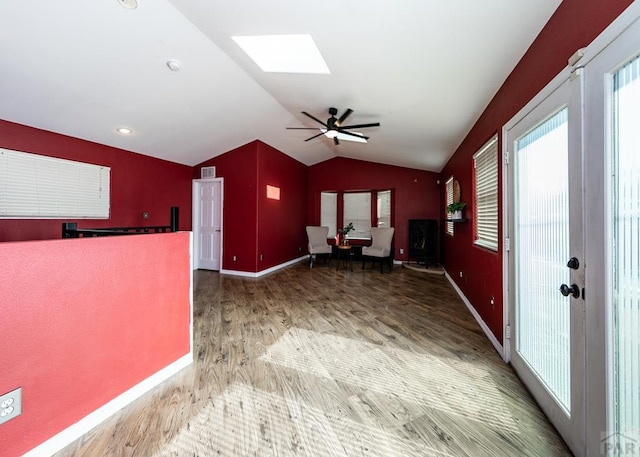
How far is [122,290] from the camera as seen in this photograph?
1.59 m

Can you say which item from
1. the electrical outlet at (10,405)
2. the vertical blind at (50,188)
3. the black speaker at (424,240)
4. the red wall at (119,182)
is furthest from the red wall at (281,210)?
the electrical outlet at (10,405)

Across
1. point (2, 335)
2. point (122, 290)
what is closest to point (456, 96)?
point (122, 290)

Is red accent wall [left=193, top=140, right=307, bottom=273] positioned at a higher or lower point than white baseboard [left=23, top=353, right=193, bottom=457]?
higher

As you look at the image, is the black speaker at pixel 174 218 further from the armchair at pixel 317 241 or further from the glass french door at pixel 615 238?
the armchair at pixel 317 241

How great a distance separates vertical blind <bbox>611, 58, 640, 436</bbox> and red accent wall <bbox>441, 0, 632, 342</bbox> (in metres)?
0.37

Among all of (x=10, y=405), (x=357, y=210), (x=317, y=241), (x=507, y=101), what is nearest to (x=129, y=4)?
(x=10, y=405)

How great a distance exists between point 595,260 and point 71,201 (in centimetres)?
559

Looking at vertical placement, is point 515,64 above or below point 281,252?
above

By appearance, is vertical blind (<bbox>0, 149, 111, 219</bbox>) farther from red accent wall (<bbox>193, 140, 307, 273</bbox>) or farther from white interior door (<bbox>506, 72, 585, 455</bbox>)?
white interior door (<bbox>506, 72, 585, 455</bbox>)

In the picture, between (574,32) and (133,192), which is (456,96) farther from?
(133,192)

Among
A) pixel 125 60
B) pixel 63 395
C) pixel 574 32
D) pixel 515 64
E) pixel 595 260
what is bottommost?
pixel 63 395

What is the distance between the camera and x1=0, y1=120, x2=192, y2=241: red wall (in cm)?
Result: 329

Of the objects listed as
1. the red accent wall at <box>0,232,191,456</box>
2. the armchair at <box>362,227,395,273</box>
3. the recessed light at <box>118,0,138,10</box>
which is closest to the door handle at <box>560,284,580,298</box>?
the red accent wall at <box>0,232,191,456</box>

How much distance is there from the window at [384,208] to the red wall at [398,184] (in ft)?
0.64
